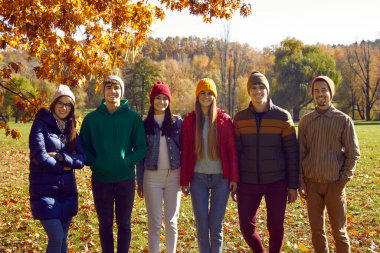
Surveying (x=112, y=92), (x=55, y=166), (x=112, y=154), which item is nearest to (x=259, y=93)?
(x=112, y=92)

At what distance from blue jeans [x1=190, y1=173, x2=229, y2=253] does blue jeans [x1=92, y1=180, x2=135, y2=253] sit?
0.78m

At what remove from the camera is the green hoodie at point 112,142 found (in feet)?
13.9

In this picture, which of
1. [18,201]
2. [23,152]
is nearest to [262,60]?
[23,152]

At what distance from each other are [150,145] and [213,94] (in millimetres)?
966

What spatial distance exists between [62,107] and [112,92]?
592 millimetres

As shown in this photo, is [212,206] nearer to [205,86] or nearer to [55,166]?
[205,86]

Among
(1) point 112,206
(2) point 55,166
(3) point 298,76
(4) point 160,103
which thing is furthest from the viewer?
(3) point 298,76

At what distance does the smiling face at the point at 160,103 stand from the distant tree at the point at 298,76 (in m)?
51.6

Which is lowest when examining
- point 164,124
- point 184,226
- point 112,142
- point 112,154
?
point 184,226

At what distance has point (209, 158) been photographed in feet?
14.1

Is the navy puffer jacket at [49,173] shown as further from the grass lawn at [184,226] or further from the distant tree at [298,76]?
the distant tree at [298,76]

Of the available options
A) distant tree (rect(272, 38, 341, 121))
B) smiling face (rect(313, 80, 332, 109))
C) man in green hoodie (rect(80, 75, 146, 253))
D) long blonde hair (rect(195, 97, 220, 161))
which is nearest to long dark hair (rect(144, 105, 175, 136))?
man in green hoodie (rect(80, 75, 146, 253))

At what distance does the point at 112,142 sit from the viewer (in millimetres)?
4273

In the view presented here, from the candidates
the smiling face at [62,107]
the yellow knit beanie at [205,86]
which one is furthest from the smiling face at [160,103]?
the smiling face at [62,107]
